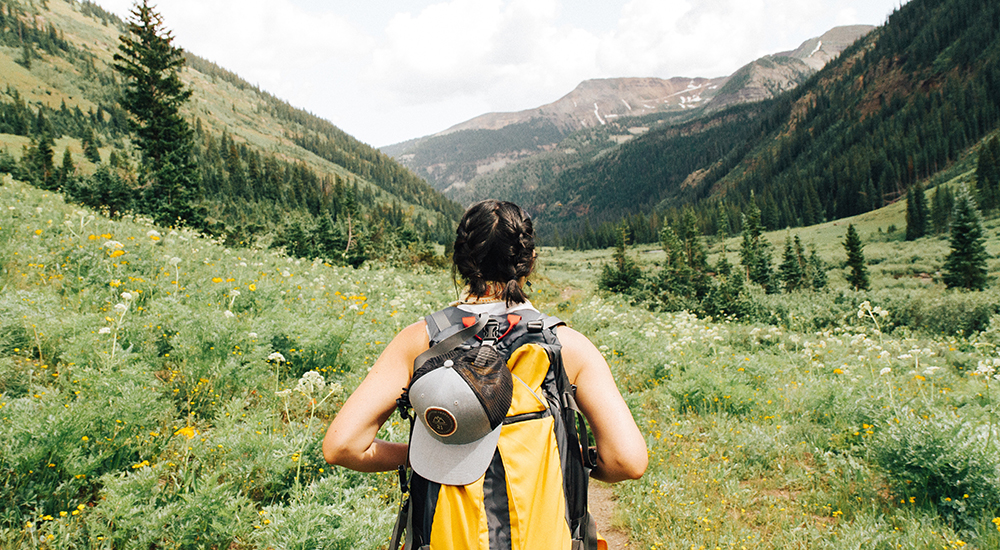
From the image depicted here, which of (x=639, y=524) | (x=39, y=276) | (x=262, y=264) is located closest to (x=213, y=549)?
(x=639, y=524)

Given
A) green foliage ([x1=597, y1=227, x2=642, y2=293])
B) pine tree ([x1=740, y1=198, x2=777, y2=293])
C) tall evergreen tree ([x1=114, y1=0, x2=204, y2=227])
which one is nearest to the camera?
tall evergreen tree ([x1=114, y1=0, x2=204, y2=227])

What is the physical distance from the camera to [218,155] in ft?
304

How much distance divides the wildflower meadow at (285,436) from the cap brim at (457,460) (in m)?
1.84

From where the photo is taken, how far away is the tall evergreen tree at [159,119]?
24.2 metres

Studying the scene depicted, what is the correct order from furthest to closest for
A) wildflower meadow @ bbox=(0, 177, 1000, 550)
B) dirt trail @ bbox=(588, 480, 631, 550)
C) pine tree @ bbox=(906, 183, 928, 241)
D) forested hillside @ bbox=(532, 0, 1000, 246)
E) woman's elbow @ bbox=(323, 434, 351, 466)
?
forested hillside @ bbox=(532, 0, 1000, 246), pine tree @ bbox=(906, 183, 928, 241), dirt trail @ bbox=(588, 480, 631, 550), wildflower meadow @ bbox=(0, 177, 1000, 550), woman's elbow @ bbox=(323, 434, 351, 466)

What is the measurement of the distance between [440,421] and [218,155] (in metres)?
111

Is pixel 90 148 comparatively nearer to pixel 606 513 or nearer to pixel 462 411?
pixel 606 513

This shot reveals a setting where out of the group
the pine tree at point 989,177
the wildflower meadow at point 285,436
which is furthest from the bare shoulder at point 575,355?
the pine tree at point 989,177

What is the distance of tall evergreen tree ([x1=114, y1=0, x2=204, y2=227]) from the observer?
24203 mm

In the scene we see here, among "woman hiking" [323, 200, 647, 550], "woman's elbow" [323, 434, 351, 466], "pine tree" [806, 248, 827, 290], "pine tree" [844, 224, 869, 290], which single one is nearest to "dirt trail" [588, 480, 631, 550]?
"woman hiking" [323, 200, 647, 550]

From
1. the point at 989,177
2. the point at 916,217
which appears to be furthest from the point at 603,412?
the point at 989,177

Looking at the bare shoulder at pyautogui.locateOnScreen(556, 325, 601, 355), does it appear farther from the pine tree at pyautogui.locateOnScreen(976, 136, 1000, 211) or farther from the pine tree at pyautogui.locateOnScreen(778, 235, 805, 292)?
the pine tree at pyautogui.locateOnScreen(976, 136, 1000, 211)

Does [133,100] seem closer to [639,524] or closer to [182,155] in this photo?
[182,155]

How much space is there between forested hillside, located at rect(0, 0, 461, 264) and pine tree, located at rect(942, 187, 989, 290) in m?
38.8
